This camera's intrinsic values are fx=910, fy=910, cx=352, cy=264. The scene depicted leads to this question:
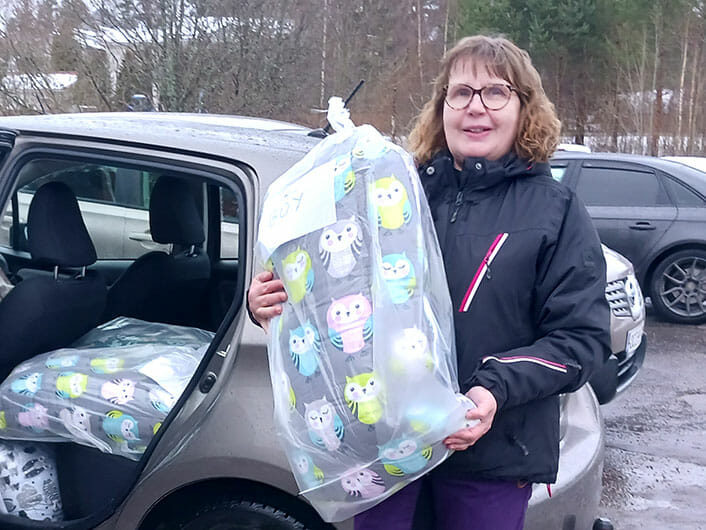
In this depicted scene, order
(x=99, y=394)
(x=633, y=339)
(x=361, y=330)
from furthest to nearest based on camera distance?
(x=633, y=339), (x=99, y=394), (x=361, y=330)

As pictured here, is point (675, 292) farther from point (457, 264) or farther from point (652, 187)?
point (457, 264)

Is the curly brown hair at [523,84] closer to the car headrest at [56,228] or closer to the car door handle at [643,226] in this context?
the car headrest at [56,228]

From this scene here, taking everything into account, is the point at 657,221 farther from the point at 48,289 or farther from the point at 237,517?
the point at 237,517

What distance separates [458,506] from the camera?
197 centimetres

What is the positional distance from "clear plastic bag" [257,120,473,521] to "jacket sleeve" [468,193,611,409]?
4.0 inches

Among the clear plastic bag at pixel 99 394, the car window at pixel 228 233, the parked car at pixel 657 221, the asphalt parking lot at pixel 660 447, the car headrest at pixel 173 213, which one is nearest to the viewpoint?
the clear plastic bag at pixel 99 394

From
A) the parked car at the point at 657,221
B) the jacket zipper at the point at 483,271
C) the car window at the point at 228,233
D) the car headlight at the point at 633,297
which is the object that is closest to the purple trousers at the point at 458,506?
the jacket zipper at the point at 483,271

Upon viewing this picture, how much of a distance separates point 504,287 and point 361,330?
1.04 ft

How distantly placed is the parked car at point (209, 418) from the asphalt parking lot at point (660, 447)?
133 cm

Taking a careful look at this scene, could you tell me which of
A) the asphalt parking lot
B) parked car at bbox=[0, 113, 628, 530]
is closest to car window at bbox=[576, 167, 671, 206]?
the asphalt parking lot

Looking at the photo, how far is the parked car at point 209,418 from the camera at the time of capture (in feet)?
7.88

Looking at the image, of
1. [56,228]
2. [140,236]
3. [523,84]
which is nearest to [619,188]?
[140,236]

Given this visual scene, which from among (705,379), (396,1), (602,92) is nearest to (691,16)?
(602,92)

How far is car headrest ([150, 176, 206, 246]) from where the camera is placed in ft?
11.9
